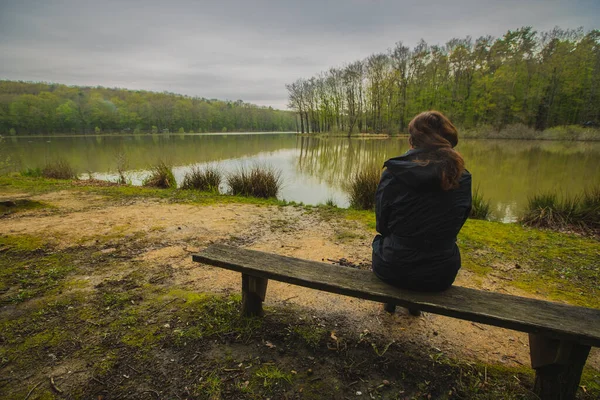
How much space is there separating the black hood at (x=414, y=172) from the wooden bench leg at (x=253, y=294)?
1.20 m

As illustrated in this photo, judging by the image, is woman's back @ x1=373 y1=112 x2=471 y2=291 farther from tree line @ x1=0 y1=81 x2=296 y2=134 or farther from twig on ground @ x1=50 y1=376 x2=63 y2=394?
tree line @ x1=0 y1=81 x2=296 y2=134

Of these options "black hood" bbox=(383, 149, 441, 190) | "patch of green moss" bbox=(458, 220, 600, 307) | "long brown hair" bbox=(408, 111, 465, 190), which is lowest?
"patch of green moss" bbox=(458, 220, 600, 307)

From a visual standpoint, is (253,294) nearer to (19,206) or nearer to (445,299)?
(445,299)

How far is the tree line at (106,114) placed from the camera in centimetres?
5150

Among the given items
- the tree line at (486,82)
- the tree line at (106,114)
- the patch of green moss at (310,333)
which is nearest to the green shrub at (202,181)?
the patch of green moss at (310,333)

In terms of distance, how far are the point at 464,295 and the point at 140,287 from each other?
266cm

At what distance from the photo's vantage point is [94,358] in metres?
1.76

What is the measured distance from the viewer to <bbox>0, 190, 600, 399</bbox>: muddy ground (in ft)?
5.25

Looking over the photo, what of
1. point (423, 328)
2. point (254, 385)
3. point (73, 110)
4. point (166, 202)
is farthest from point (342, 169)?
point (73, 110)

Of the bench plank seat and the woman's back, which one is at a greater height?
the woman's back

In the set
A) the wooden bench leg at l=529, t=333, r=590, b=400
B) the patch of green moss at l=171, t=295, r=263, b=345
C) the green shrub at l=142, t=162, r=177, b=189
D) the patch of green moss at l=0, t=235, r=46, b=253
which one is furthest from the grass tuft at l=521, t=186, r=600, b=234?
the green shrub at l=142, t=162, r=177, b=189

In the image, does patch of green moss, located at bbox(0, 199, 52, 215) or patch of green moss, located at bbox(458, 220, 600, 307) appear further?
patch of green moss, located at bbox(0, 199, 52, 215)

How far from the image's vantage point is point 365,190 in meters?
6.06

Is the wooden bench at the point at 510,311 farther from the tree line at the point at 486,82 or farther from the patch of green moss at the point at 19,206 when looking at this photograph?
the tree line at the point at 486,82
